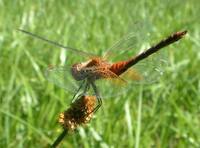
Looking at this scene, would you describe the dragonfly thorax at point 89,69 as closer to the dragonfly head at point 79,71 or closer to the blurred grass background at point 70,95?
the dragonfly head at point 79,71

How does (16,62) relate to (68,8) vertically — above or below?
below

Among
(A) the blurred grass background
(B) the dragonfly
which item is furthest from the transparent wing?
(A) the blurred grass background

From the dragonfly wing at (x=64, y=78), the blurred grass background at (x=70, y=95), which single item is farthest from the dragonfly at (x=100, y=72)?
the blurred grass background at (x=70, y=95)

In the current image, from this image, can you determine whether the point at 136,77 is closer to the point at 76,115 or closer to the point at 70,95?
the point at 76,115

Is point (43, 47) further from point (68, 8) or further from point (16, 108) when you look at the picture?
point (68, 8)

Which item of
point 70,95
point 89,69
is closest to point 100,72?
point 89,69

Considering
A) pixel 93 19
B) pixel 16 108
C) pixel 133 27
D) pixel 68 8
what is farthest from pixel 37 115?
pixel 68 8

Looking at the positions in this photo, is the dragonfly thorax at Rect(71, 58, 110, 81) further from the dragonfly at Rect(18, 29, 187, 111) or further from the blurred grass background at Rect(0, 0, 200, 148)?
the blurred grass background at Rect(0, 0, 200, 148)
